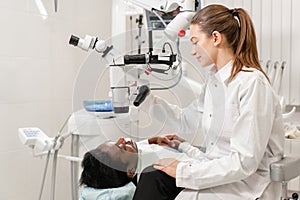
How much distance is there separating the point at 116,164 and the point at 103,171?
0.06m

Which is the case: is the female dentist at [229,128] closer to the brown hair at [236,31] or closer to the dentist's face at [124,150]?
the brown hair at [236,31]

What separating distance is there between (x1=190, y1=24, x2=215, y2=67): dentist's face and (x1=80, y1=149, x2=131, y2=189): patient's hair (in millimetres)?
503

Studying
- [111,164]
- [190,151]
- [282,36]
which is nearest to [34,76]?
[111,164]

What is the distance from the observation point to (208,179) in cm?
139

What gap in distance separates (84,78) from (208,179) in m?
0.56

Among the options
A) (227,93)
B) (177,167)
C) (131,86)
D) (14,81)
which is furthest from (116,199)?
(14,81)

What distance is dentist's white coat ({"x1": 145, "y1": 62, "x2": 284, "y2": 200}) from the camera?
4.45ft

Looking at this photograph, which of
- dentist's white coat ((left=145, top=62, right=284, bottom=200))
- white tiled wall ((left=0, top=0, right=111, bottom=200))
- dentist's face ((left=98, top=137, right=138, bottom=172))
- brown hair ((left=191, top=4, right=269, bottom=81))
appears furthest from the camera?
white tiled wall ((left=0, top=0, right=111, bottom=200))

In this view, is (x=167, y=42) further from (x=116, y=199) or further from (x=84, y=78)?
(x=116, y=199)

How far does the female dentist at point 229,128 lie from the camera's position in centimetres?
136

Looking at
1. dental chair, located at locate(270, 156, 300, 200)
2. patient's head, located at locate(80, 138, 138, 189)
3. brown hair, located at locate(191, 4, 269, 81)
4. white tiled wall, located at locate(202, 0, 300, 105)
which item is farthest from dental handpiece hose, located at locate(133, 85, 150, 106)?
white tiled wall, located at locate(202, 0, 300, 105)

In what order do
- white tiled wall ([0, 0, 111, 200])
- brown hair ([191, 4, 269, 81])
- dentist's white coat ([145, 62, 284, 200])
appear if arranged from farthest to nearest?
1. white tiled wall ([0, 0, 111, 200])
2. brown hair ([191, 4, 269, 81])
3. dentist's white coat ([145, 62, 284, 200])

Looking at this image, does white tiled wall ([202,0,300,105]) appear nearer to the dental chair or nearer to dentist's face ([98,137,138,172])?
the dental chair

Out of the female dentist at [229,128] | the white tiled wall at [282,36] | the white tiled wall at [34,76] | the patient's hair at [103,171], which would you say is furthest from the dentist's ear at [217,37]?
the white tiled wall at [34,76]
